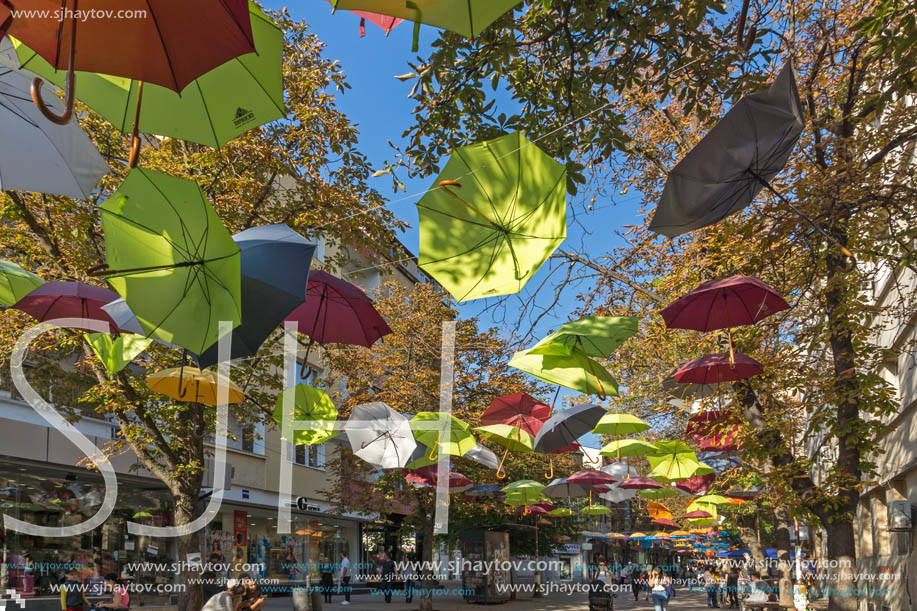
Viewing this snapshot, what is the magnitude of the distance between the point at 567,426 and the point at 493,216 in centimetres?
808

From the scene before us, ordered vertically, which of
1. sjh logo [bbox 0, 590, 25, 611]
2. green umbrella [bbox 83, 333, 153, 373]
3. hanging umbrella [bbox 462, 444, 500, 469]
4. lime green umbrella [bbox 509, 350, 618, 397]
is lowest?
sjh logo [bbox 0, 590, 25, 611]

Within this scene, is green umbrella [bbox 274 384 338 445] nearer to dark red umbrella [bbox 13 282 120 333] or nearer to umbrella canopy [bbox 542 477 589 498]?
dark red umbrella [bbox 13 282 120 333]

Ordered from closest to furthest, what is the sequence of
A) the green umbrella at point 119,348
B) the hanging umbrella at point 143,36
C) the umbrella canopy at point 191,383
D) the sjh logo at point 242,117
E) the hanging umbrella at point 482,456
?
the hanging umbrella at point 143,36 < the sjh logo at point 242,117 < the green umbrella at point 119,348 < the umbrella canopy at point 191,383 < the hanging umbrella at point 482,456

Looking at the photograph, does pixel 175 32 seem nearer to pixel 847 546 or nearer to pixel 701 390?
pixel 847 546

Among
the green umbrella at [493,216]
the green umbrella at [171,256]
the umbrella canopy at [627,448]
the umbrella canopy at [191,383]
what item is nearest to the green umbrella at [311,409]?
the umbrella canopy at [191,383]

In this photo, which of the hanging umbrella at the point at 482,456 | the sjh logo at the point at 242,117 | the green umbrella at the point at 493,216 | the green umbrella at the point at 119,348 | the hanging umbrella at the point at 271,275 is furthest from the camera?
the hanging umbrella at the point at 482,456

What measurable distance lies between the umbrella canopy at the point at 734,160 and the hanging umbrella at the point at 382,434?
10.3 metres

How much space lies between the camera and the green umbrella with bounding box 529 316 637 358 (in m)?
8.80

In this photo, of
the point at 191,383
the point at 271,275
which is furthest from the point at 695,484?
the point at 271,275

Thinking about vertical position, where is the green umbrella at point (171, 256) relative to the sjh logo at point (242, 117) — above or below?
below

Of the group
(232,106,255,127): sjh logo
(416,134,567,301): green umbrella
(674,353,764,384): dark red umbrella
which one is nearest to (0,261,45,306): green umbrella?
(232,106,255,127): sjh logo

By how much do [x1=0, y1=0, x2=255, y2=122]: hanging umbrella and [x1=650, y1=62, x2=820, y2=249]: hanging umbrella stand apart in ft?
10.8

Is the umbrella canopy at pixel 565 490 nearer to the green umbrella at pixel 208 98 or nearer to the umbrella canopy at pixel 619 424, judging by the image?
the umbrella canopy at pixel 619 424

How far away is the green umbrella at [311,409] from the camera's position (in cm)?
1242
